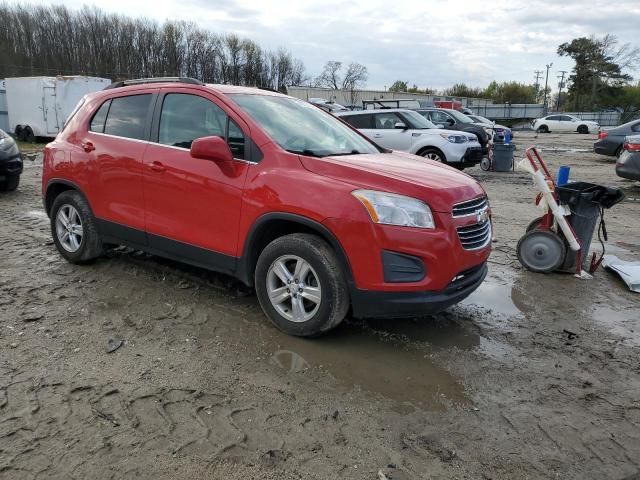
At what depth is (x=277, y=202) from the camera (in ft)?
11.8

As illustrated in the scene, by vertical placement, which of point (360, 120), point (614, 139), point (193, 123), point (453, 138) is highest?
point (360, 120)

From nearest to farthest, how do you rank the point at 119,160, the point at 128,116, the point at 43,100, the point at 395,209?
1. the point at 395,209
2. the point at 119,160
3. the point at 128,116
4. the point at 43,100

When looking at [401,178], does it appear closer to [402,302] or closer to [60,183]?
[402,302]

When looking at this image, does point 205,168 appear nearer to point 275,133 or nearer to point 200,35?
point 275,133

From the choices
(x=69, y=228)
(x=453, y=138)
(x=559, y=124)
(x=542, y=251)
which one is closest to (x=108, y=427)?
(x=69, y=228)

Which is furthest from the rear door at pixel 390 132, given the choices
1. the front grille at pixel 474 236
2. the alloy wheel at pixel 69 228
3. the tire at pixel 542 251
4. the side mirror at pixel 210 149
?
the side mirror at pixel 210 149

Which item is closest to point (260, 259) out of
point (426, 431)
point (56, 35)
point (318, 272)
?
point (318, 272)

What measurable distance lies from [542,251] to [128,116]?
448cm

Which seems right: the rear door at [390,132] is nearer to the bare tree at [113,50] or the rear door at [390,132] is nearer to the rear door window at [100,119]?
the rear door window at [100,119]

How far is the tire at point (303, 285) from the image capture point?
3473mm

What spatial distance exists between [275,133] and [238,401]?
6.69 feet

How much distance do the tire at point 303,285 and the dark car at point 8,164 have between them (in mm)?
7556

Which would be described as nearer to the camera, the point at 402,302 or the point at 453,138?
the point at 402,302

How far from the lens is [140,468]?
2.41m
